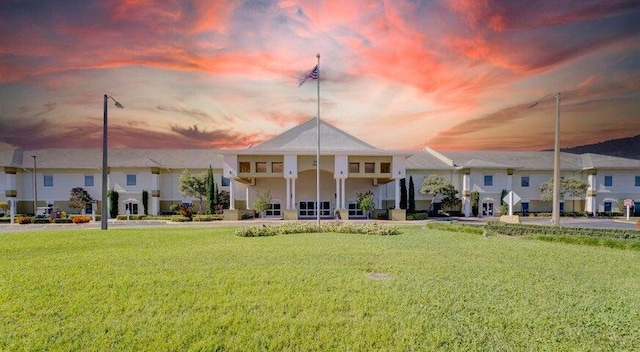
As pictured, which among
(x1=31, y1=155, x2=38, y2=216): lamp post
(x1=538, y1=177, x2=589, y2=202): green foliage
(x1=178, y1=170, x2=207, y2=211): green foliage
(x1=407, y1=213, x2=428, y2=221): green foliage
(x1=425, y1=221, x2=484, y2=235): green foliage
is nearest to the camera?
(x1=425, y1=221, x2=484, y2=235): green foliage

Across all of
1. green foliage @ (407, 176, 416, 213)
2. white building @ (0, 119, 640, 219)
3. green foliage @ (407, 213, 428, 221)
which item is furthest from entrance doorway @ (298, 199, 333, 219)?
green foliage @ (407, 176, 416, 213)

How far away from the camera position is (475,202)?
4153cm

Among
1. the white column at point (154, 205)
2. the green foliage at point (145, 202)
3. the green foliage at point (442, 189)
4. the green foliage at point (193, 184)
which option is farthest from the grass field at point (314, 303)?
the green foliage at point (145, 202)

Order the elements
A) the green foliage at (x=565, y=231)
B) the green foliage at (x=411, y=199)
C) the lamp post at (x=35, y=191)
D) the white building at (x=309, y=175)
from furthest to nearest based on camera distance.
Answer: the green foliage at (x=411, y=199)
the lamp post at (x=35, y=191)
the white building at (x=309, y=175)
the green foliage at (x=565, y=231)

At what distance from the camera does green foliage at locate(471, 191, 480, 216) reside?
4144 centimetres

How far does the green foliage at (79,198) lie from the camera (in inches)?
1559

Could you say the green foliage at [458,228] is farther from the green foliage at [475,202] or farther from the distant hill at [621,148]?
the distant hill at [621,148]

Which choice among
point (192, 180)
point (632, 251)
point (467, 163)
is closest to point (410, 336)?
Result: point (632, 251)

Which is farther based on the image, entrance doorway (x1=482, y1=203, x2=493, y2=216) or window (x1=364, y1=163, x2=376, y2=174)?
entrance doorway (x1=482, y1=203, x2=493, y2=216)

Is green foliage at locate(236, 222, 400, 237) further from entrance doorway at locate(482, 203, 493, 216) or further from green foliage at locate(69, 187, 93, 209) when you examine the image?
green foliage at locate(69, 187, 93, 209)

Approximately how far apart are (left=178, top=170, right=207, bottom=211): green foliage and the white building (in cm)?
345

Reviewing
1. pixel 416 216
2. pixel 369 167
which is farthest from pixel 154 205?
pixel 416 216

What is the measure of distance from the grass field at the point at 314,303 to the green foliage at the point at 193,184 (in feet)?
92.8

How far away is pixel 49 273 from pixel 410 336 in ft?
29.0
